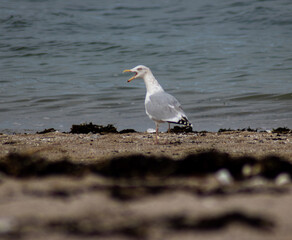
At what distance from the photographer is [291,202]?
2676mm

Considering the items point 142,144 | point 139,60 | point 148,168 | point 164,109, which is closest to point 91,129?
point 142,144

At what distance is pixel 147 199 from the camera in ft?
9.27

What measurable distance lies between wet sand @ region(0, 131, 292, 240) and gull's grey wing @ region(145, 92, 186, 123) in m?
2.12

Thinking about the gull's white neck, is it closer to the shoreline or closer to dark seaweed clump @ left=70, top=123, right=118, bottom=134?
the shoreline

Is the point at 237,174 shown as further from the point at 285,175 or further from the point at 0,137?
the point at 0,137

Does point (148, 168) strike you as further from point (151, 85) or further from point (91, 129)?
point (91, 129)

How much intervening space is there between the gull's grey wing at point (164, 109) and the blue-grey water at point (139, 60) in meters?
1.88

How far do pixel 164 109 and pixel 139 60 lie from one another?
364 inches

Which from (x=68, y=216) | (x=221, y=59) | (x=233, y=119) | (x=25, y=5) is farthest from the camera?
(x=25, y=5)

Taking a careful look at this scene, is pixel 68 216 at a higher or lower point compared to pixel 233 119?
higher

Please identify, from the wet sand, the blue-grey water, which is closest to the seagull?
the blue-grey water

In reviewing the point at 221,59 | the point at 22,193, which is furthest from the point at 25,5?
the point at 22,193

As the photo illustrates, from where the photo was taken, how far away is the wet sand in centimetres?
231

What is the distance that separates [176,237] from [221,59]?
43.4 ft
